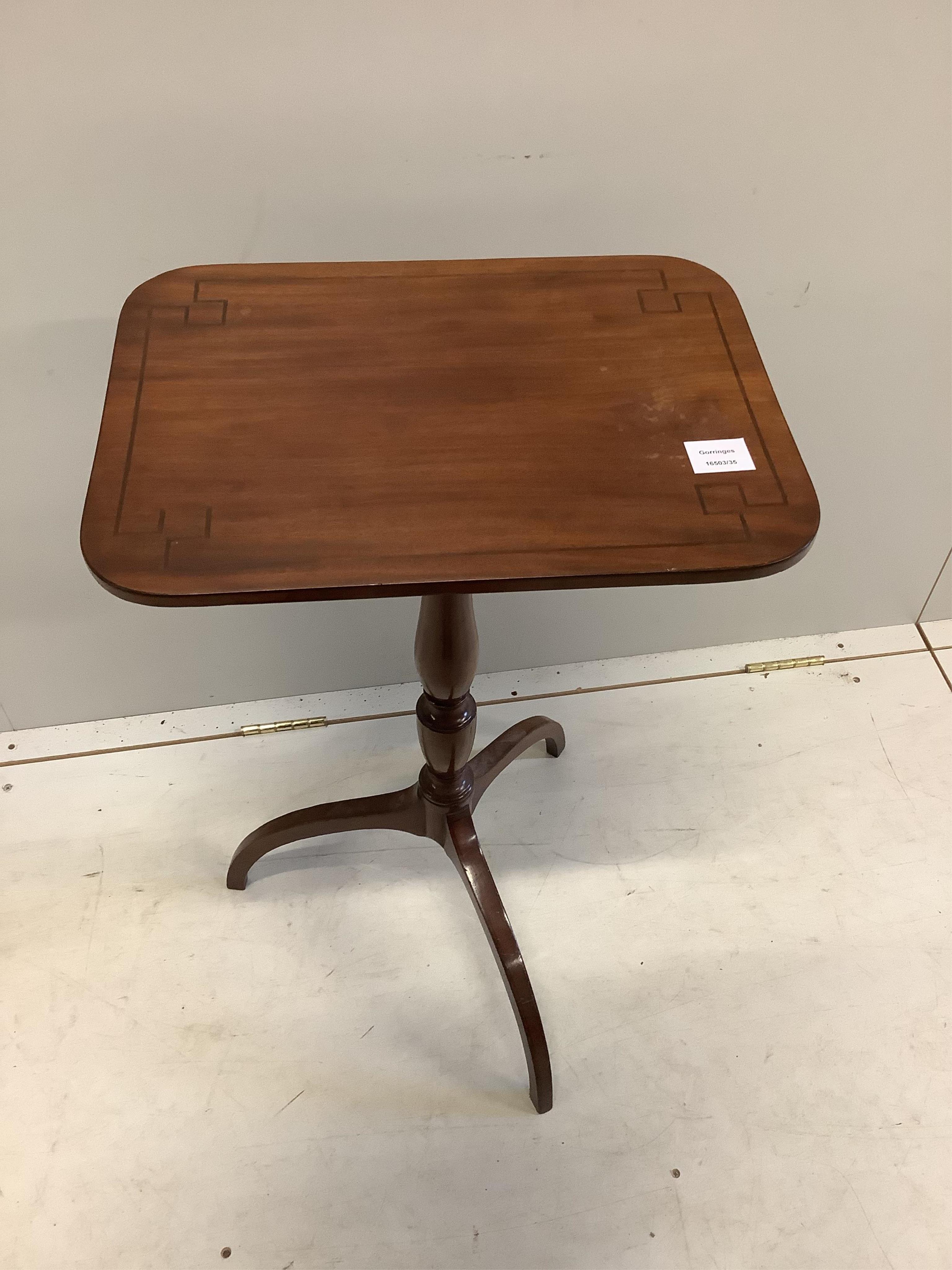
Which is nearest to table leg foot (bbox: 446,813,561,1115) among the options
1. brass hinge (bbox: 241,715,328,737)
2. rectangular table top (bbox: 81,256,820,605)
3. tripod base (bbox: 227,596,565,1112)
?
tripod base (bbox: 227,596,565,1112)

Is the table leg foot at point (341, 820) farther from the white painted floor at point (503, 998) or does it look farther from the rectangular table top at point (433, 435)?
the rectangular table top at point (433, 435)

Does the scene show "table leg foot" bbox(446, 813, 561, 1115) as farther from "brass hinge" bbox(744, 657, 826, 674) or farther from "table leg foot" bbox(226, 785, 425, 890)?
"brass hinge" bbox(744, 657, 826, 674)

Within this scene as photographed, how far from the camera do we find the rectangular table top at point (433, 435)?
0.72 metres

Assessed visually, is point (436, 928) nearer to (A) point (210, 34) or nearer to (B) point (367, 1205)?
(B) point (367, 1205)

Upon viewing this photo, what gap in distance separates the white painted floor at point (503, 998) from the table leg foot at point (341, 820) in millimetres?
99

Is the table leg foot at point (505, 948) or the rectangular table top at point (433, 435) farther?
the table leg foot at point (505, 948)

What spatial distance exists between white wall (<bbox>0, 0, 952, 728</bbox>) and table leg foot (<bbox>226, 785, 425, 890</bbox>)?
1.35 ft

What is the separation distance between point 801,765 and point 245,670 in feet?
3.16

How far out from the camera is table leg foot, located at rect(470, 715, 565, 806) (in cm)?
133

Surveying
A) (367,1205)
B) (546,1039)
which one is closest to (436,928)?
(546,1039)

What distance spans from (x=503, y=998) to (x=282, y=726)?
60 centimetres

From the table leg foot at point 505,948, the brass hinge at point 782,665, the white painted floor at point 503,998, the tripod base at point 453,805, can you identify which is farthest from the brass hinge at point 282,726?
the brass hinge at point 782,665

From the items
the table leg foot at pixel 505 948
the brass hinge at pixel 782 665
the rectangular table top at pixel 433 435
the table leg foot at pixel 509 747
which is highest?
the rectangular table top at pixel 433 435

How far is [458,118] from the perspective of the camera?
1.05 metres
